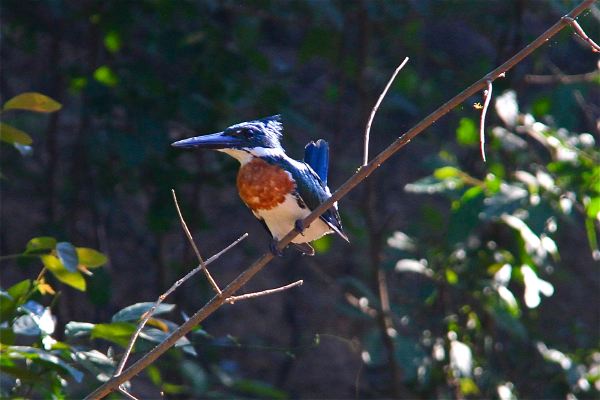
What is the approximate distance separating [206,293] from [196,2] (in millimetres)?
1224

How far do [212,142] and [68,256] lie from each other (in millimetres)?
422

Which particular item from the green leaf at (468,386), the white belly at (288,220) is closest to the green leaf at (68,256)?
the white belly at (288,220)

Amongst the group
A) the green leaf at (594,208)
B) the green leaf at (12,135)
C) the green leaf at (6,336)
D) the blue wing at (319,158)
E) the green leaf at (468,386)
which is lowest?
the green leaf at (468,386)

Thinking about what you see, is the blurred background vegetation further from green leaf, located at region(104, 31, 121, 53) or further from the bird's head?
the bird's head

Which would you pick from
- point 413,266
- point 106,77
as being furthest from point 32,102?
point 413,266

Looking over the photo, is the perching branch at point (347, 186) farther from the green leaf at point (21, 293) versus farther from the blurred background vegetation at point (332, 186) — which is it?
the blurred background vegetation at point (332, 186)

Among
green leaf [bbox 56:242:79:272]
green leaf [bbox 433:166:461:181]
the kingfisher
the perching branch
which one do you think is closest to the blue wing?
the kingfisher

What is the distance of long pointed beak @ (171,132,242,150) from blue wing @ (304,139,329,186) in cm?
49

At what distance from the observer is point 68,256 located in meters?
2.13

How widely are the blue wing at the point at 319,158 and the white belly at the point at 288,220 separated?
278 mm

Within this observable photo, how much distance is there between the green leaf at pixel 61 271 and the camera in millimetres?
2186

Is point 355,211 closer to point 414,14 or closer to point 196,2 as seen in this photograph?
point 414,14

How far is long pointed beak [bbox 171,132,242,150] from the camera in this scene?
2131mm

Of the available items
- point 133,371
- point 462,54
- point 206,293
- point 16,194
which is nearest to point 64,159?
point 16,194
